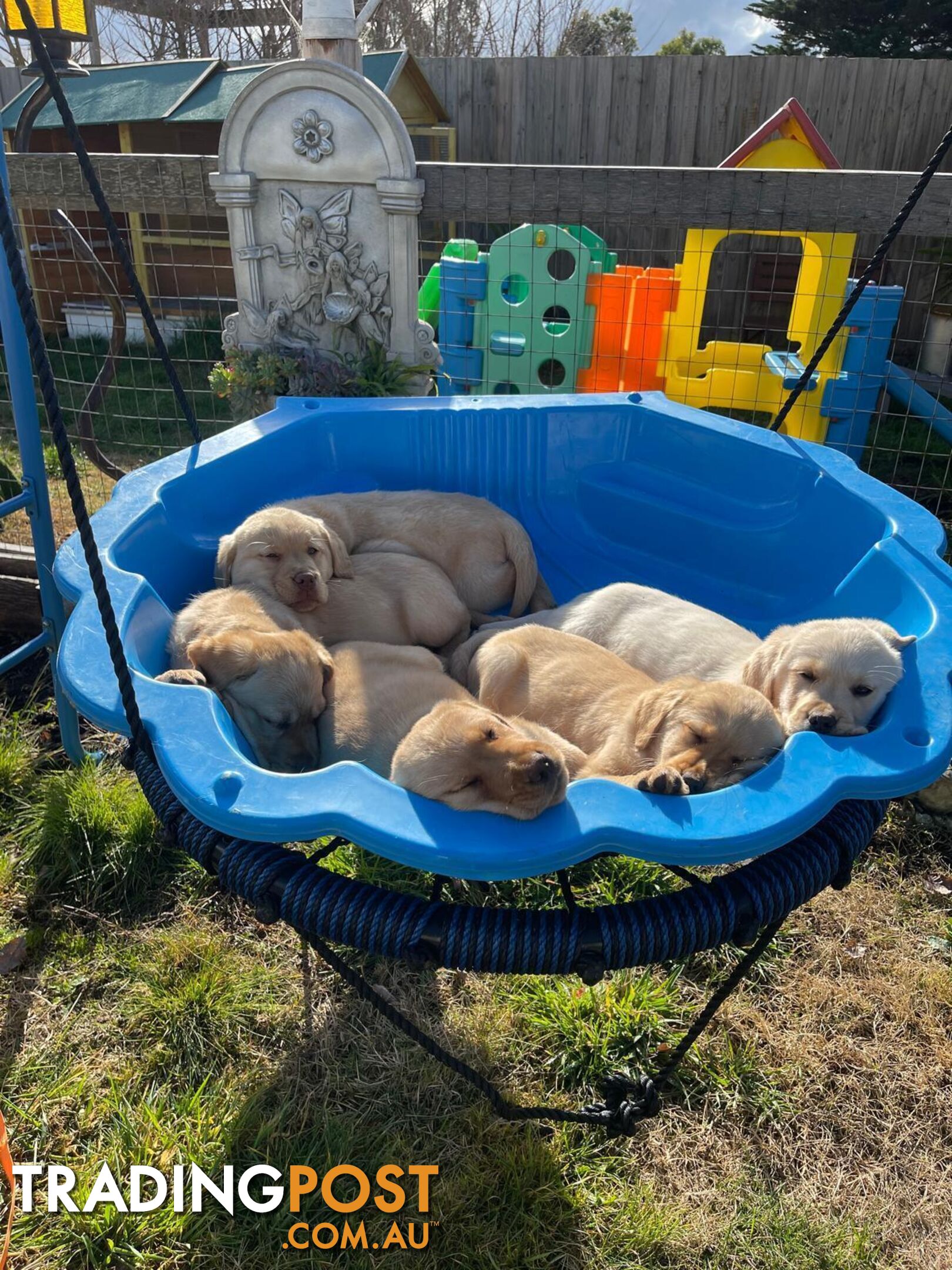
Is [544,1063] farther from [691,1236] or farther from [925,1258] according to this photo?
[925,1258]

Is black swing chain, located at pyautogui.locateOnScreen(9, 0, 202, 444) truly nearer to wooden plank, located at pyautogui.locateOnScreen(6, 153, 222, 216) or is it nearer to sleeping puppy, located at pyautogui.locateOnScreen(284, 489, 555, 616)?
sleeping puppy, located at pyautogui.locateOnScreen(284, 489, 555, 616)

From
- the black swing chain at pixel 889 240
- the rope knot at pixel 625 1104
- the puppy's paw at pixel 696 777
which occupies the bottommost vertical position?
the rope knot at pixel 625 1104

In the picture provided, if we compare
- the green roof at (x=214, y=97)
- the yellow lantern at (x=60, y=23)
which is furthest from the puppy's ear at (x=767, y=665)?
the green roof at (x=214, y=97)

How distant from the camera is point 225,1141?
222cm

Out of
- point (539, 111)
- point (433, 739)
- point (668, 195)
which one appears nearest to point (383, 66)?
point (539, 111)

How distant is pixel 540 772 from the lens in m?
1.68

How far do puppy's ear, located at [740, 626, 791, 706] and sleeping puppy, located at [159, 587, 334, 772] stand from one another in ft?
3.59

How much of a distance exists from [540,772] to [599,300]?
5362 mm

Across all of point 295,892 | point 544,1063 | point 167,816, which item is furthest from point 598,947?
point 544,1063

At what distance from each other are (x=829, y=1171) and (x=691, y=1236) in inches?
15.7

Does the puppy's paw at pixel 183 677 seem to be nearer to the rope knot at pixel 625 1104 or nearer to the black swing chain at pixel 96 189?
the black swing chain at pixel 96 189

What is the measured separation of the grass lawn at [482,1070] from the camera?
2.07 metres

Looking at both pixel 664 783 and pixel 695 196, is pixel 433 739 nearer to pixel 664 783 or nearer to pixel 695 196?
pixel 664 783

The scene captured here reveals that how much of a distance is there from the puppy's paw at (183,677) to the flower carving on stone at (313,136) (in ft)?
9.59
